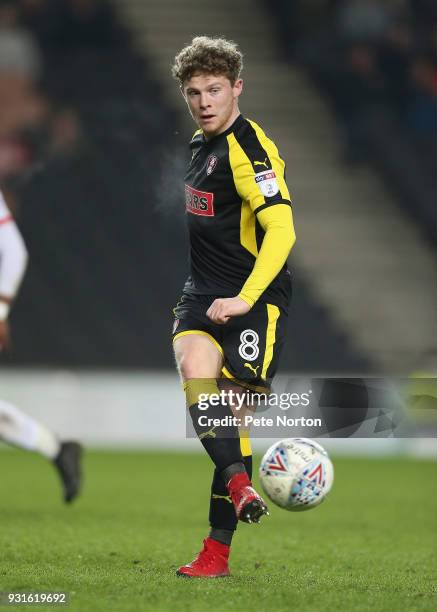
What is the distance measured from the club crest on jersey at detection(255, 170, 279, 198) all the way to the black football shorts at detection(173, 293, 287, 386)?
0.39 m

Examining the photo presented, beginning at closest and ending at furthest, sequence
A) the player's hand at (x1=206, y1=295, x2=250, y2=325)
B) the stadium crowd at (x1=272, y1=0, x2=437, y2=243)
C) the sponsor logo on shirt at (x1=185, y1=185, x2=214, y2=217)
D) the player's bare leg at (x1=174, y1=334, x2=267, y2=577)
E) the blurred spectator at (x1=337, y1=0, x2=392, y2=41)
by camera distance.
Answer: the player's hand at (x1=206, y1=295, x2=250, y2=325), the player's bare leg at (x1=174, y1=334, x2=267, y2=577), the sponsor logo on shirt at (x1=185, y1=185, x2=214, y2=217), the stadium crowd at (x1=272, y1=0, x2=437, y2=243), the blurred spectator at (x1=337, y1=0, x2=392, y2=41)

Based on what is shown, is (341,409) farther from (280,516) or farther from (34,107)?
(34,107)

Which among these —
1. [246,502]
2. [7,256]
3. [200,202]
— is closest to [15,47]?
[7,256]

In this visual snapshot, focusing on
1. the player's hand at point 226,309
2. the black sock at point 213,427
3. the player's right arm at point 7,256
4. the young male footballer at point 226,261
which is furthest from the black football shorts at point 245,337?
the player's right arm at point 7,256

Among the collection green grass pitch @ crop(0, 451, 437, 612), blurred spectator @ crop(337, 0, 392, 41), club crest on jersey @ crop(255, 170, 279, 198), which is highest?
blurred spectator @ crop(337, 0, 392, 41)

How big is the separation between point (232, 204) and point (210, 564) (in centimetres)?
121

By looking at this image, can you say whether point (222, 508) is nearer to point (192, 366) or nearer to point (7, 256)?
point (192, 366)

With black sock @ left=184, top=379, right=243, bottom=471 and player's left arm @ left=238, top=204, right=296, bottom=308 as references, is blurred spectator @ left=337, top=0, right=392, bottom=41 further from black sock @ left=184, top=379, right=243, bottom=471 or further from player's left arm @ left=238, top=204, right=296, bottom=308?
black sock @ left=184, top=379, right=243, bottom=471

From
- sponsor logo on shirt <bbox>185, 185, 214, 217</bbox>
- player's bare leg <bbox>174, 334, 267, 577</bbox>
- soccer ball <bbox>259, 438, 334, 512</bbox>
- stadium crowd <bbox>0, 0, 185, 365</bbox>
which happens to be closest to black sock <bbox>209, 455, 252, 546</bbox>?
player's bare leg <bbox>174, 334, 267, 577</bbox>

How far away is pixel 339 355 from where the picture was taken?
38.5 ft

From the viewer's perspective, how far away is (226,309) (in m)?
3.90

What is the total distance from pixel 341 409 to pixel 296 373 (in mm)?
6802

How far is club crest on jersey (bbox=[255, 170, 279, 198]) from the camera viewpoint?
4.06 metres

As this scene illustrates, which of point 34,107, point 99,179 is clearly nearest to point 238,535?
point 99,179
